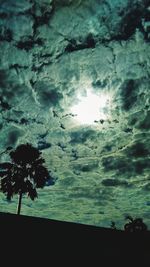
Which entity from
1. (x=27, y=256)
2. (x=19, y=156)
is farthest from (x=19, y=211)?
(x=27, y=256)

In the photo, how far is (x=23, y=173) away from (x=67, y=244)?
1654 centimetres

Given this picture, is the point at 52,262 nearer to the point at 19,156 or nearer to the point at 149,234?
the point at 149,234

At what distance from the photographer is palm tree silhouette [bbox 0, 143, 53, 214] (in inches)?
1052

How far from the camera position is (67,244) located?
450 inches

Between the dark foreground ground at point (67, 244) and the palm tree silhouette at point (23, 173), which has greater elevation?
the palm tree silhouette at point (23, 173)

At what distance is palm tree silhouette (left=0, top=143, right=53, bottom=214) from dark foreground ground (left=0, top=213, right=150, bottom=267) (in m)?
15.6

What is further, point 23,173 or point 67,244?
point 23,173

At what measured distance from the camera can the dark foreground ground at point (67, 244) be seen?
10945 mm

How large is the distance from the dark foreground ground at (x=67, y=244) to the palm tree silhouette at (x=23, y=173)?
1562cm

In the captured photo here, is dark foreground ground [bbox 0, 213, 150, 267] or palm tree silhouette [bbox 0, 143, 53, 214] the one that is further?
palm tree silhouette [bbox 0, 143, 53, 214]

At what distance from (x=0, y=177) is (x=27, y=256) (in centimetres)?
1684

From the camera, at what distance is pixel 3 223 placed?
11.0 m

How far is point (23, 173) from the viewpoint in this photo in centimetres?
2730

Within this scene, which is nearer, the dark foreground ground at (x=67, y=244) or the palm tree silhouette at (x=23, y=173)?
the dark foreground ground at (x=67, y=244)
